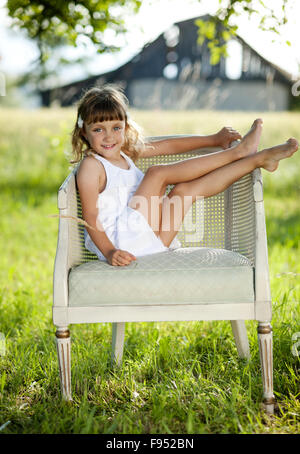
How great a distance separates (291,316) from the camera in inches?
97.3

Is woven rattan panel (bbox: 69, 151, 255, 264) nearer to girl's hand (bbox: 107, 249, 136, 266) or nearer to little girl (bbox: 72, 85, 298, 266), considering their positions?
little girl (bbox: 72, 85, 298, 266)

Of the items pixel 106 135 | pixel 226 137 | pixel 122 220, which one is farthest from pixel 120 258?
pixel 226 137

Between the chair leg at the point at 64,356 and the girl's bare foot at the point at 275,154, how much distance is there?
945 mm

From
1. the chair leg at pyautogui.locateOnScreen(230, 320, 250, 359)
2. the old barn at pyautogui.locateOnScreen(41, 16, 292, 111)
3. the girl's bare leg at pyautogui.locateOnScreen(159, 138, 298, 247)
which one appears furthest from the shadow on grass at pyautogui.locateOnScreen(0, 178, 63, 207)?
the old barn at pyautogui.locateOnScreen(41, 16, 292, 111)

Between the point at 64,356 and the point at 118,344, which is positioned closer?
the point at 64,356

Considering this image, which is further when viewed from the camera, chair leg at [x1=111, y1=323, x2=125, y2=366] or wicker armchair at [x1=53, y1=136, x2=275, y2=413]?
chair leg at [x1=111, y1=323, x2=125, y2=366]

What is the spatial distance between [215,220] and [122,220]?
0.50 m

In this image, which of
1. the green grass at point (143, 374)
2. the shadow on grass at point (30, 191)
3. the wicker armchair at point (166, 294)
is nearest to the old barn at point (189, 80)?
the shadow on grass at point (30, 191)

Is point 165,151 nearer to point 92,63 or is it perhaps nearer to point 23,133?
point 23,133

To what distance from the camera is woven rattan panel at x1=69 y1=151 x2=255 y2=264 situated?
2121 millimetres

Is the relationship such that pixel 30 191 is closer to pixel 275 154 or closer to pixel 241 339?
pixel 241 339

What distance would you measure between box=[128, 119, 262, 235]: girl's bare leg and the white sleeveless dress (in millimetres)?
45

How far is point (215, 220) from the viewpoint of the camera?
94.0 inches

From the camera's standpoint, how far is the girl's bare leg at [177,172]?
2051mm
